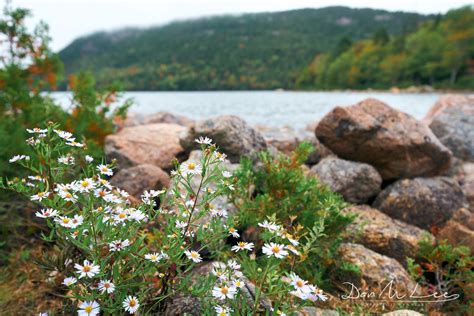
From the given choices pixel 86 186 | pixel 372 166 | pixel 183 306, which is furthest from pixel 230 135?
pixel 86 186

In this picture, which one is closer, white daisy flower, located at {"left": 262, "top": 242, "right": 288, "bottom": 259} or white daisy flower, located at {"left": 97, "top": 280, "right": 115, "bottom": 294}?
white daisy flower, located at {"left": 262, "top": 242, "right": 288, "bottom": 259}

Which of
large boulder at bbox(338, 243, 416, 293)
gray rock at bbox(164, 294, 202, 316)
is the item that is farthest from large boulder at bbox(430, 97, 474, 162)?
gray rock at bbox(164, 294, 202, 316)

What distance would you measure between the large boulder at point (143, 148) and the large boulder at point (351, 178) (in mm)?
2215

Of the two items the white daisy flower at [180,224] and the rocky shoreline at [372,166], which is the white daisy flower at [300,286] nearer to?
the white daisy flower at [180,224]

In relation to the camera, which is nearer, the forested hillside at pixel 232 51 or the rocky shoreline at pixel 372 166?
the rocky shoreline at pixel 372 166

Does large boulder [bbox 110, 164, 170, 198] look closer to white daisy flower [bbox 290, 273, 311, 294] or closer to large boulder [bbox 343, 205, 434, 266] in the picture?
large boulder [bbox 343, 205, 434, 266]

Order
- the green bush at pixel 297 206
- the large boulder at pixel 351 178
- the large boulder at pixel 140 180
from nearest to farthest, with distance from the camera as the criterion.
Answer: the green bush at pixel 297 206 < the large boulder at pixel 140 180 < the large boulder at pixel 351 178

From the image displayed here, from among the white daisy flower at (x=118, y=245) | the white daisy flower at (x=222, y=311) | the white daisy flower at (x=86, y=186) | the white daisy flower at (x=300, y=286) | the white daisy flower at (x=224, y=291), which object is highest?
the white daisy flower at (x=86, y=186)

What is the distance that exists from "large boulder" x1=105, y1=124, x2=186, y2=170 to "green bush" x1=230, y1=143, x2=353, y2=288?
2.02 metres

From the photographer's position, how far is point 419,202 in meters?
5.70

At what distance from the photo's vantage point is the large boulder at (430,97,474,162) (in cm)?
806

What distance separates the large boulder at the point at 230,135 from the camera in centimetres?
563

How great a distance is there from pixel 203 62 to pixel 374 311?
81.4 m

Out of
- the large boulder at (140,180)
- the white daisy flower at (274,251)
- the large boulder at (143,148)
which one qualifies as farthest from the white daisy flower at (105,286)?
the large boulder at (143,148)
